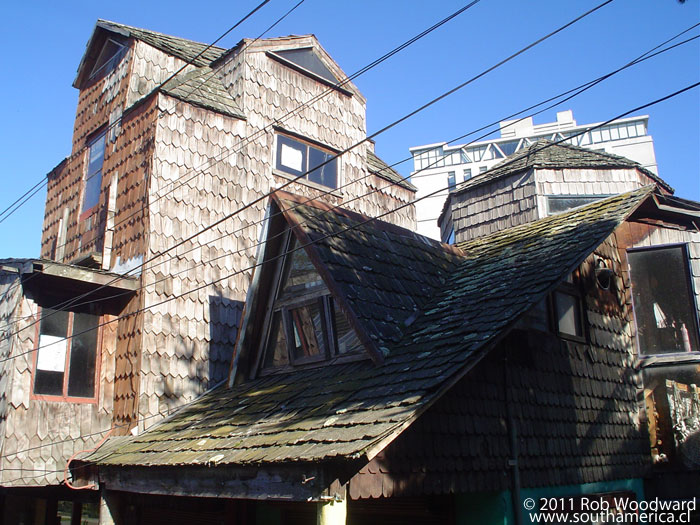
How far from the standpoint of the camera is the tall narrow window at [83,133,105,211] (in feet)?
44.6

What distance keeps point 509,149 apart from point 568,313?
6543 cm

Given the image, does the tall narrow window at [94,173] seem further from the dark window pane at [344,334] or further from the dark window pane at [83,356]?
the dark window pane at [344,334]

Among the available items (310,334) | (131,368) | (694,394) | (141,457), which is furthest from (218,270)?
(694,394)

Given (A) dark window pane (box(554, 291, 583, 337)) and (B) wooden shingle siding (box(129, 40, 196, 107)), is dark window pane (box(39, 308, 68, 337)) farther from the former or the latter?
(A) dark window pane (box(554, 291, 583, 337))

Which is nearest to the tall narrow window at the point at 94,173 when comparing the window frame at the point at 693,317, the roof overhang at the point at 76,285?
the roof overhang at the point at 76,285

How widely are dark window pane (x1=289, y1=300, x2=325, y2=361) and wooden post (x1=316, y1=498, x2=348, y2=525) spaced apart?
3.12 metres

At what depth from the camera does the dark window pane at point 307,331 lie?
346 inches

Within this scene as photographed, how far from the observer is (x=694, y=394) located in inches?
420

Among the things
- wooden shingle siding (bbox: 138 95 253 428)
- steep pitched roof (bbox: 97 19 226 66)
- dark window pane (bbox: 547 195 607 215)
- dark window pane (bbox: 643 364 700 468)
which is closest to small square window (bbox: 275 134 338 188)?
wooden shingle siding (bbox: 138 95 253 428)

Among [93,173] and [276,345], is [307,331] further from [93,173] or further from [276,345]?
[93,173]

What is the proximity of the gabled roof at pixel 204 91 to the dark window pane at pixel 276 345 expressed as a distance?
17.9 feet

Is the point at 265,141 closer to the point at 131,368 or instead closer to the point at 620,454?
the point at 131,368

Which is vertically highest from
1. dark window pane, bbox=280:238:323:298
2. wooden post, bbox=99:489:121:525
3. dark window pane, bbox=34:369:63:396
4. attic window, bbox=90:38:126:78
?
attic window, bbox=90:38:126:78

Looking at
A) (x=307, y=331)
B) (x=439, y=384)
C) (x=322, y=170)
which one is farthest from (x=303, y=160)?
(x=439, y=384)
